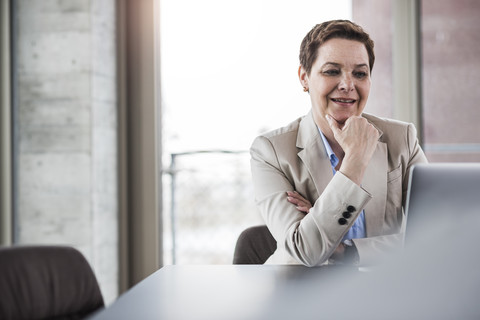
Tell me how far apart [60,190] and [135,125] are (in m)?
0.57

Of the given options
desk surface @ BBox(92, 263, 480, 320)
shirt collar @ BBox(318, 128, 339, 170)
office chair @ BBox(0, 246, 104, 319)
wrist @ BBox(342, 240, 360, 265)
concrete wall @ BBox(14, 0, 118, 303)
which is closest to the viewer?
desk surface @ BBox(92, 263, 480, 320)

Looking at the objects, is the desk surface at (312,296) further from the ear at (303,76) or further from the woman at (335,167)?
the ear at (303,76)

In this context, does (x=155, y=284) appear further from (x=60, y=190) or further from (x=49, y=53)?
(x=49, y=53)

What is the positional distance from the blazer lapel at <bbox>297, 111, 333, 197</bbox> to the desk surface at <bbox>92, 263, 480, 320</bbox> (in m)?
0.48

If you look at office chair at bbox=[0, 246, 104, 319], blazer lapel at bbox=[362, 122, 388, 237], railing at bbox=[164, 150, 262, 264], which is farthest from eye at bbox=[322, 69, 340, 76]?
railing at bbox=[164, 150, 262, 264]

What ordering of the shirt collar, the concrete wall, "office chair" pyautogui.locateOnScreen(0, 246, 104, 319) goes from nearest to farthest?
1. "office chair" pyautogui.locateOnScreen(0, 246, 104, 319)
2. the shirt collar
3. the concrete wall

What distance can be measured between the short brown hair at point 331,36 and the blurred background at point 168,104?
3.81 ft

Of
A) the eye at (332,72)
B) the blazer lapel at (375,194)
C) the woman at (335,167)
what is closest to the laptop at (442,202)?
the woman at (335,167)

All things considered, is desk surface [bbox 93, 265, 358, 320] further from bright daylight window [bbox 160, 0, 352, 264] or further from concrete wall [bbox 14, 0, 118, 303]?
bright daylight window [bbox 160, 0, 352, 264]

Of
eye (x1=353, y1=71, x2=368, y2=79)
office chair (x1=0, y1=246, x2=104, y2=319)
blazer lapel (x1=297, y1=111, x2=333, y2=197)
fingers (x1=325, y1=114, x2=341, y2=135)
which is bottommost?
office chair (x1=0, y1=246, x2=104, y2=319)

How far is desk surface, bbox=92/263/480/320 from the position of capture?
96 centimetres

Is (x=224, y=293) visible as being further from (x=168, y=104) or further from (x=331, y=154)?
(x=168, y=104)

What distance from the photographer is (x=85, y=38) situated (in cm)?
276

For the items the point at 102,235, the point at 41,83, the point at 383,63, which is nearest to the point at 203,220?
the point at 102,235
